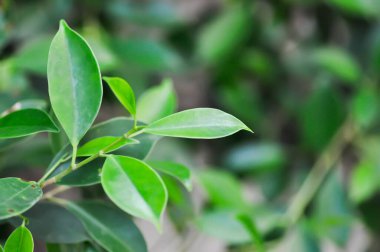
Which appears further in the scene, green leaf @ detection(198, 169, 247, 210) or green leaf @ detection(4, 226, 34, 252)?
green leaf @ detection(198, 169, 247, 210)

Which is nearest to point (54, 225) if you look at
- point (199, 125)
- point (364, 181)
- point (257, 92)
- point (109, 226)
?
point (109, 226)

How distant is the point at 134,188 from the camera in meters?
0.36

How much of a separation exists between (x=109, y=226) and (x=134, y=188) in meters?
0.11

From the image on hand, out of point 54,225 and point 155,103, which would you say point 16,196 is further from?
point 155,103

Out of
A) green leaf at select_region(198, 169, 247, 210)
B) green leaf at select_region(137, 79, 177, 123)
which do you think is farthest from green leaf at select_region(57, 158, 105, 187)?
green leaf at select_region(198, 169, 247, 210)

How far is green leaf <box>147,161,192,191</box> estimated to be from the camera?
43cm

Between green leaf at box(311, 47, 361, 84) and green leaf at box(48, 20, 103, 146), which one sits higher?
green leaf at box(48, 20, 103, 146)

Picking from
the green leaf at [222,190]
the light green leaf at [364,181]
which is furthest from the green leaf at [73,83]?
the light green leaf at [364,181]

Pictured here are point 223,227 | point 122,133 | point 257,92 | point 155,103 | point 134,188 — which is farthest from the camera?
point 257,92

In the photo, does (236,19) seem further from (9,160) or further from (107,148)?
(107,148)

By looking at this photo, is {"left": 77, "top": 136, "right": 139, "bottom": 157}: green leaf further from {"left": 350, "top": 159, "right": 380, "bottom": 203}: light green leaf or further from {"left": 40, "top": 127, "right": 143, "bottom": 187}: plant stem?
{"left": 350, "top": 159, "right": 380, "bottom": 203}: light green leaf

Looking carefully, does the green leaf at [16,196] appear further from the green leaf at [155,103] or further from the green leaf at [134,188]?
the green leaf at [155,103]

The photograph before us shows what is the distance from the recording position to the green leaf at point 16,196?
36 centimetres

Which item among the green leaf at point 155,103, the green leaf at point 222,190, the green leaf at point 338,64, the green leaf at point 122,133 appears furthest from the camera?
the green leaf at point 338,64
